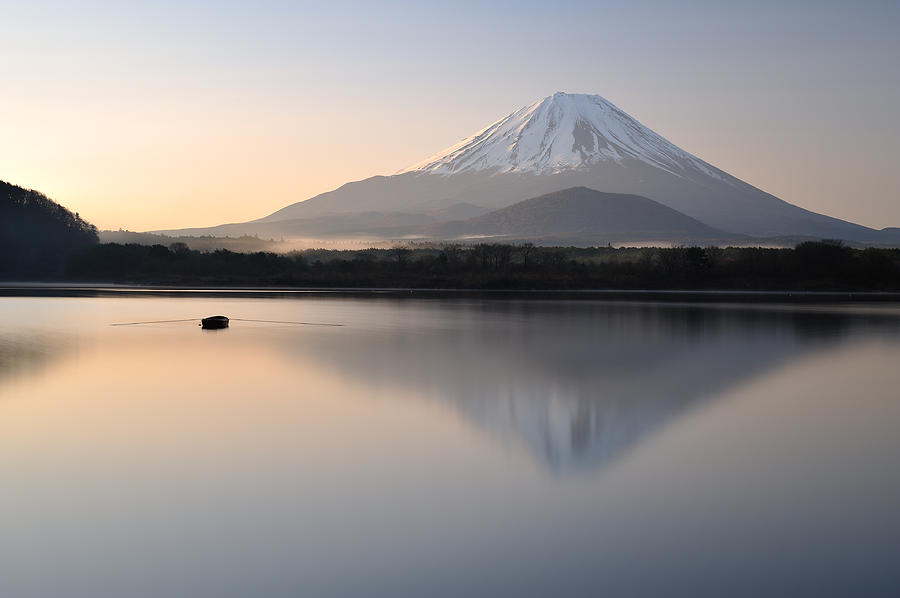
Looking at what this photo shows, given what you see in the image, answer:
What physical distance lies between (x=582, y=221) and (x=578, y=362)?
452ft

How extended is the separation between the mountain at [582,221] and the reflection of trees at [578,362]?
377ft

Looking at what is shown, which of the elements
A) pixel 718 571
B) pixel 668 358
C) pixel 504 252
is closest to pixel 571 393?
pixel 668 358

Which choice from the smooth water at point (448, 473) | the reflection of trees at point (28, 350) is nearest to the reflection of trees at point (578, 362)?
the smooth water at point (448, 473)

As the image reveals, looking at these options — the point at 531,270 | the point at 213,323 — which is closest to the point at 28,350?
the point at 213,323

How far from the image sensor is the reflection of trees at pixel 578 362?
37.0 ft

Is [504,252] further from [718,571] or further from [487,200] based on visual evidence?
[487,200]

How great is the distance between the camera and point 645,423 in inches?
447

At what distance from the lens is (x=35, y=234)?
8306 centimetres

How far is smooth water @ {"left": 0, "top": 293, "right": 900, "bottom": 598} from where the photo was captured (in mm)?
6000

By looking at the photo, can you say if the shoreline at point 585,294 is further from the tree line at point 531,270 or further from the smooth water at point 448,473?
the smooth water at point 448,473

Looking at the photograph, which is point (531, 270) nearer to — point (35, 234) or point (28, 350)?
point (28, 350)

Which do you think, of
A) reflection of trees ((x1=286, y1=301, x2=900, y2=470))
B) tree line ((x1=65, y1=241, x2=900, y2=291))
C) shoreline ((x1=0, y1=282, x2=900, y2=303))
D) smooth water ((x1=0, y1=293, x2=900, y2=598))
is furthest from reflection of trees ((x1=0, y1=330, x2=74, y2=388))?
tree line ((x1=65, y1=241, x2=900, y2=291))

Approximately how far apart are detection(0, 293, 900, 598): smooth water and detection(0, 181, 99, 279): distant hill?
62965mm

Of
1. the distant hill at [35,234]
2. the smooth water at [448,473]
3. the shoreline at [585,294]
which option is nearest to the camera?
the smooth water at [448,473]
